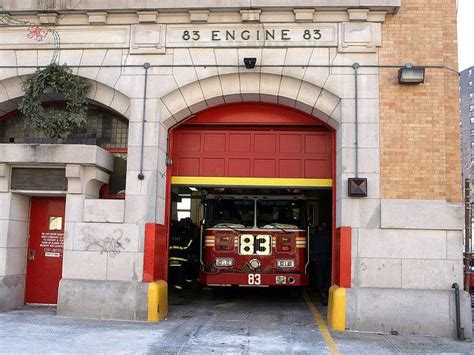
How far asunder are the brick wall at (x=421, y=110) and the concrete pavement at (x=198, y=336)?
2.85 metres

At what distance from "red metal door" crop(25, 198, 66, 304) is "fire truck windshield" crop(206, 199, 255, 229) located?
3.52 meters

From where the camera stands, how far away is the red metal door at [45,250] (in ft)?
37.8

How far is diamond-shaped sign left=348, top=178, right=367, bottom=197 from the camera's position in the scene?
32.5ft

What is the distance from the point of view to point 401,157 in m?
10.1

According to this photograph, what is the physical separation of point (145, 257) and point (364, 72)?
5.69 metres

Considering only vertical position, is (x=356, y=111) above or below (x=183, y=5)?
below

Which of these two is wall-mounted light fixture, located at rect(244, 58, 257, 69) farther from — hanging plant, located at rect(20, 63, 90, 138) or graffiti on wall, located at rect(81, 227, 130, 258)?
graffiti on wall, located at rect(81, 227, 130, 258)

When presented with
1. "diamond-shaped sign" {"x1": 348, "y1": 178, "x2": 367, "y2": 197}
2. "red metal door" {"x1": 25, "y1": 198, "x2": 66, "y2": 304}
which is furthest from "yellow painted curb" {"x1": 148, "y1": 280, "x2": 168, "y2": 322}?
"diamond-shaped sign" {"x1": 348, "y1": 178, "x2": 367, "y2": 197}

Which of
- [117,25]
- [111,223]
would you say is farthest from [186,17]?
[111,223]

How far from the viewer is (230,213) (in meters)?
12.8

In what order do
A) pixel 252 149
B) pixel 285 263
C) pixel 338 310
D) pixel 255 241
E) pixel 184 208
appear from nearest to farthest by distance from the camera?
pixel 338 310 < pixel 252 149 < pixel 285 263 < pixel 255 241 < pixel 184 208

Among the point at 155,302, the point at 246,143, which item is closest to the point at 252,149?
the point at 246,143

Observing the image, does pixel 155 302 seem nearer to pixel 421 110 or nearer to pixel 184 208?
pixel 421 110

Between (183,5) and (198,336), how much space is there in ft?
21.1
